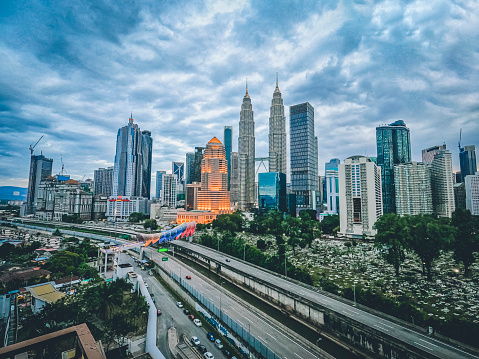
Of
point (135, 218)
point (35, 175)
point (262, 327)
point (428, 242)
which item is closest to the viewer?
point (262, 327)

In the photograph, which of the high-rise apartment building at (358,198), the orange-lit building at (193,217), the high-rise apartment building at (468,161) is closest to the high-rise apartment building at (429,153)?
the high-rise apartment building at (468,161)

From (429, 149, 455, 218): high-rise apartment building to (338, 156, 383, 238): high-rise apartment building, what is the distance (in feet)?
175

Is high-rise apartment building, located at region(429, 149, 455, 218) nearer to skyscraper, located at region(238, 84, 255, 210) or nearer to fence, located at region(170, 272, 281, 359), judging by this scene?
skyscraper, located at region(238, 84, 255, 210)

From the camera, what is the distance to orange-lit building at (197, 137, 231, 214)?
145 meters

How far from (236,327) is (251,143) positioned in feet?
577

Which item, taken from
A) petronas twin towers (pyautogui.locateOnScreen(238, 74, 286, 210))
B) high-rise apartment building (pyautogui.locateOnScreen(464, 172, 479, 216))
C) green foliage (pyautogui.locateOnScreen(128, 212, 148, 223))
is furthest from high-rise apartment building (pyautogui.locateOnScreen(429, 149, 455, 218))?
green foliage (pyautogui.locateOnScreen(128, 212, 148, 223))

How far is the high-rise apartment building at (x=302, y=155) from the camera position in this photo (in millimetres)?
146250

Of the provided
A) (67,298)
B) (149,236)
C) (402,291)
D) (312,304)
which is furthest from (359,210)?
(67,298)

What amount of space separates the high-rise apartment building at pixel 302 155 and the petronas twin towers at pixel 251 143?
27.2 meters

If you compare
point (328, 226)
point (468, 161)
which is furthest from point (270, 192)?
point (468, 161)

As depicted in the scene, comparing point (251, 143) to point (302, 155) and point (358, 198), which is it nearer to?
point (302, 155)

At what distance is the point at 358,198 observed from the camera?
3172 inches

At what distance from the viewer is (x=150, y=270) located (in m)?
52.4

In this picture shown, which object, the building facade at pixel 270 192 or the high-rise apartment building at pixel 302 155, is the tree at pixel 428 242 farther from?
the high-rise apartment building at pixel 302 155
